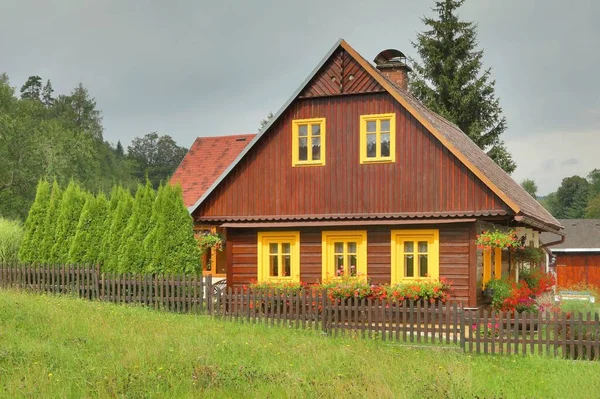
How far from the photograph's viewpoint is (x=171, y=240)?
19.5 metres

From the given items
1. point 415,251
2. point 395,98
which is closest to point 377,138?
point 395,98

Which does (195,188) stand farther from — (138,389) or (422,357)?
(138,389)

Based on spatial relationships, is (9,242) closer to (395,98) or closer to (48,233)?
(48,233)

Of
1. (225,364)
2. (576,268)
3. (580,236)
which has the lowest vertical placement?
(225,364)

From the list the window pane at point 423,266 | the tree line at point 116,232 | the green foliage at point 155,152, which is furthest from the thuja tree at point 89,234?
the green foliage at point 155,152

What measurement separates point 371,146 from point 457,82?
74.0ft

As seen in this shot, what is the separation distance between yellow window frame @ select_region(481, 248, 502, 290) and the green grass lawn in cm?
543

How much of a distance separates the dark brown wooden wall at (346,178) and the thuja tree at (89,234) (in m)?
2.79

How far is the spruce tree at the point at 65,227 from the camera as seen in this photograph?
20.8m

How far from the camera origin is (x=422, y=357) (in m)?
13.7

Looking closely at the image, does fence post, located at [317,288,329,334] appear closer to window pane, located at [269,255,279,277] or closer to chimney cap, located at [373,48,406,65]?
window pane, located at [269,255,279,277]

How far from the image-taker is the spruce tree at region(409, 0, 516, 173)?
40.1 m

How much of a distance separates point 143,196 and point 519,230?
11.6 meters

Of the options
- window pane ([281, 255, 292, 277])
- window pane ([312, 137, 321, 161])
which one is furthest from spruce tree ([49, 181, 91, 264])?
window pane ([312, 137, 321, 161])
